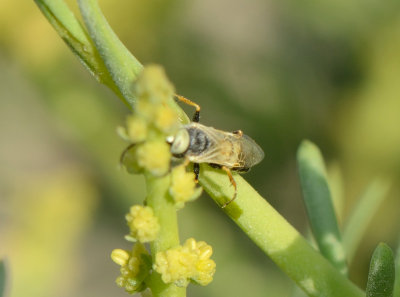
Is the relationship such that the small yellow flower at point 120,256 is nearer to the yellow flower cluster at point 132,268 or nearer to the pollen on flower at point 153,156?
the yellow flower cluster at point 132,268

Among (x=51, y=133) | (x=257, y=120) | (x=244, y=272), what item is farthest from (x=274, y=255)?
(x=51, y=133)

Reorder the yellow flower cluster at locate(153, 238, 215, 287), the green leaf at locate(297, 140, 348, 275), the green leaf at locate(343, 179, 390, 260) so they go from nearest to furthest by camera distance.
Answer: the yellow flower cluster at locate(153, 238, 215, 287) < the green leaf at locate(297, 140, 348, 275) < the green leaf at locate(343, 179, 390, 260)

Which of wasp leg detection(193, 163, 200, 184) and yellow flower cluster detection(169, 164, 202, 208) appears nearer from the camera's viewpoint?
yellow flower cluster detection(169, 164, 202, 208)

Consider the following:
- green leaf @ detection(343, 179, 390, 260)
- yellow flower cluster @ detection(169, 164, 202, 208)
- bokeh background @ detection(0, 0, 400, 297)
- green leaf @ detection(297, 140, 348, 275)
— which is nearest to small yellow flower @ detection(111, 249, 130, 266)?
yellow flower cluster @ detection(169, 164, 202, 208)

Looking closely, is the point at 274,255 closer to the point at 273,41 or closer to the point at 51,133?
the point at 273,41

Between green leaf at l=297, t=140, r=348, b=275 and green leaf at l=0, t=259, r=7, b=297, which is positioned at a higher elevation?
green leaf at l=297, t=140, r=348, b=275

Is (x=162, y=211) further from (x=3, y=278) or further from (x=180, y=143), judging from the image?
(x=3, y=278)

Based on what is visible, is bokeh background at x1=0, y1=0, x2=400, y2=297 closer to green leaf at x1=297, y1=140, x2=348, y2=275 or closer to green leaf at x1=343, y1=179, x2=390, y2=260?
green leaf at x1=343, y1=179, x2=390, y2=260
